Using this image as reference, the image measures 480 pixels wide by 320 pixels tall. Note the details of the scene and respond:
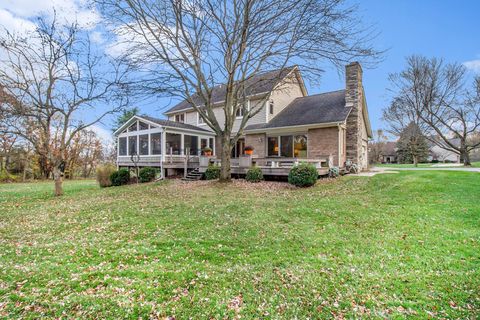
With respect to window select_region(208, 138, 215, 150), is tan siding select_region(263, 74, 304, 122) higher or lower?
higher

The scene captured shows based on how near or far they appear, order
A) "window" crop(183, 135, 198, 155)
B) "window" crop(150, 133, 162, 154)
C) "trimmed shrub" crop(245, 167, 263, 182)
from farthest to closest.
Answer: "window" crop(183, 135, 198, 155), "window" crop(150, 133, 162, 154), "trimmed shrub" crop(245, 167, 263, 182)

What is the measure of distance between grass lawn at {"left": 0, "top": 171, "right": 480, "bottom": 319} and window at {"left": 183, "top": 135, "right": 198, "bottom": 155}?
34.8 ft

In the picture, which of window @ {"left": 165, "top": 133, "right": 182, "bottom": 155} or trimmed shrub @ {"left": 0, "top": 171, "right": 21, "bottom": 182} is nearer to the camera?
window @ {"left": 165, "top": 133, "right": 182, "bottom": 155}

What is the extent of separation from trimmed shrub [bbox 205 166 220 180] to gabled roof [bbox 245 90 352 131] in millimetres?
5255

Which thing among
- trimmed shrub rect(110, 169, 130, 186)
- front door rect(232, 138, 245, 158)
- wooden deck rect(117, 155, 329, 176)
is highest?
front door rect(232, 138, 245, 158)

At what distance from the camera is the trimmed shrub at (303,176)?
10922 millimetres

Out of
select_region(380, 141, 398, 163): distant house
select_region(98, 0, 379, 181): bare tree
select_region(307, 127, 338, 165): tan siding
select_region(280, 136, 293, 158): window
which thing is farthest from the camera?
select_region(380, 141, 398, 163): distant house

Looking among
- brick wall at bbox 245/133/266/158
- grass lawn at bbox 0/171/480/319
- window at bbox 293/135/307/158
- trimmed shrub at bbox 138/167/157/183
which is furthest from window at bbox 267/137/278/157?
grass lawn at bbox 0/171/480/319

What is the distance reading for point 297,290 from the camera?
11.3ft

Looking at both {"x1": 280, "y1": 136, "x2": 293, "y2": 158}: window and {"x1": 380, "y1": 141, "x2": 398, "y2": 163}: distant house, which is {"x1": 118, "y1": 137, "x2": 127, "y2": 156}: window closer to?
{"x1": 280, "y1": 136, "x2": 293, "y2": 158}: window

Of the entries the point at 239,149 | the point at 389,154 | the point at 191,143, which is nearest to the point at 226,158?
the point at 191,143

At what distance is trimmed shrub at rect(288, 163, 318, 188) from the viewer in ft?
35.8

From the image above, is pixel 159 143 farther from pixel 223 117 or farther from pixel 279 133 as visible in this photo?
pixel 279 133

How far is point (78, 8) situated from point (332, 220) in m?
14.5
